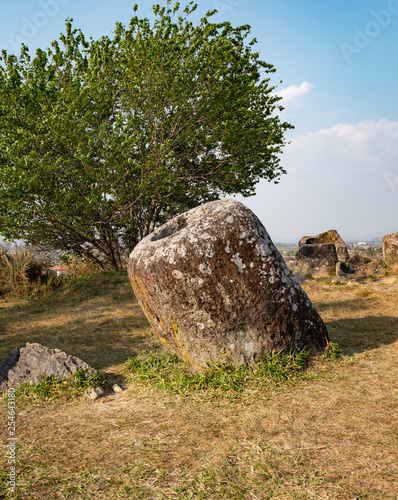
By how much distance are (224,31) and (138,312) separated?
11.5 m

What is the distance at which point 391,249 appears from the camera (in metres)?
14.9

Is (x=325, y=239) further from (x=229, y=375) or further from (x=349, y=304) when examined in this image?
(x=229, y=375)

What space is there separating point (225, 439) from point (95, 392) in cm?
203

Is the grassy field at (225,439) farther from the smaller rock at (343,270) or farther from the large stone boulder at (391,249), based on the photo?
the large stone boulder at (391,249)

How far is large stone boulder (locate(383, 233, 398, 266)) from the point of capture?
1484cm

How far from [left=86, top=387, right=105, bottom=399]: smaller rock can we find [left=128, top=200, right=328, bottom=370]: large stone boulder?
1176mm

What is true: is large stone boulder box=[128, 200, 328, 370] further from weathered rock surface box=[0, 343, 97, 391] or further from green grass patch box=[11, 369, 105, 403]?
weathered rock surface box=[0, 343, 97, 391]

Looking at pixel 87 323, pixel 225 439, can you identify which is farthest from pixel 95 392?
pixel 87 323

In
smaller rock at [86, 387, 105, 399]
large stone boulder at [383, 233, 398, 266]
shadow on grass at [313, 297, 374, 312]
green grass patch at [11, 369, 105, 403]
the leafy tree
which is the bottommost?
shadow on grass at [313, 297, 374, 312]

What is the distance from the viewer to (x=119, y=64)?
48.0 ft

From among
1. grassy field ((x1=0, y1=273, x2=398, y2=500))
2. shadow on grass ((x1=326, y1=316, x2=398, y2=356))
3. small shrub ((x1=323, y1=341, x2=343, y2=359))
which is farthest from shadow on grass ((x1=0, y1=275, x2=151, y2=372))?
shadow on grass ((x1=326, y1=316, x2=398, y2=356))

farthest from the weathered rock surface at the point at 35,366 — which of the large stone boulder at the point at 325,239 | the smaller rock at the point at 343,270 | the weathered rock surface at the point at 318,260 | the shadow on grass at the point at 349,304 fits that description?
the large stone boulder at the point at 325,239

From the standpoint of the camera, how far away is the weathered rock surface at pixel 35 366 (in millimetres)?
5227

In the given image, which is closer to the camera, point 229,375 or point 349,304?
point 229,375
